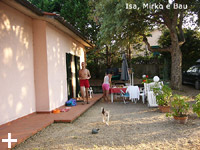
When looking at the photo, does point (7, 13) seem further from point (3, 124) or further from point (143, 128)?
point (143, 128)

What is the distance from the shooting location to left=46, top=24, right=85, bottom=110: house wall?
632 centimetres

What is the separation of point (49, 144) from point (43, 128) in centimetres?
104

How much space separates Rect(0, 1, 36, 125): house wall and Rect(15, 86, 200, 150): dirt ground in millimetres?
1025

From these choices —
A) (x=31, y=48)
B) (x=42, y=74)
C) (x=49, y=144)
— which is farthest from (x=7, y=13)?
(x=49, y=144)

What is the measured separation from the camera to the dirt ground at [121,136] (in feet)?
11.5

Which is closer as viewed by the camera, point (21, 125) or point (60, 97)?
point (21, 125)

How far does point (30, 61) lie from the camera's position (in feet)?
19.2

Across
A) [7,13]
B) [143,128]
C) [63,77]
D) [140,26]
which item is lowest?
[143,128]

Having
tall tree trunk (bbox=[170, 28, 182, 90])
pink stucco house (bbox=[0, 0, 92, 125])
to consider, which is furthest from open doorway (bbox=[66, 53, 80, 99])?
tall tree trunk (bbox=[170, 28, 182, 90])

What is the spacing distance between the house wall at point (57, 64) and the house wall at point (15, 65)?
0.57 meters

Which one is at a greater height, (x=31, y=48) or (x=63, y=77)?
(x=31, y=48)

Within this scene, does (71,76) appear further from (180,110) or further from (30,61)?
(180,110)

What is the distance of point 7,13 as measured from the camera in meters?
4.72

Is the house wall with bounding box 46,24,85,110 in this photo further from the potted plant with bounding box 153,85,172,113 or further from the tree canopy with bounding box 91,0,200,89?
the potted plant with bounding box 153,85,172,113
